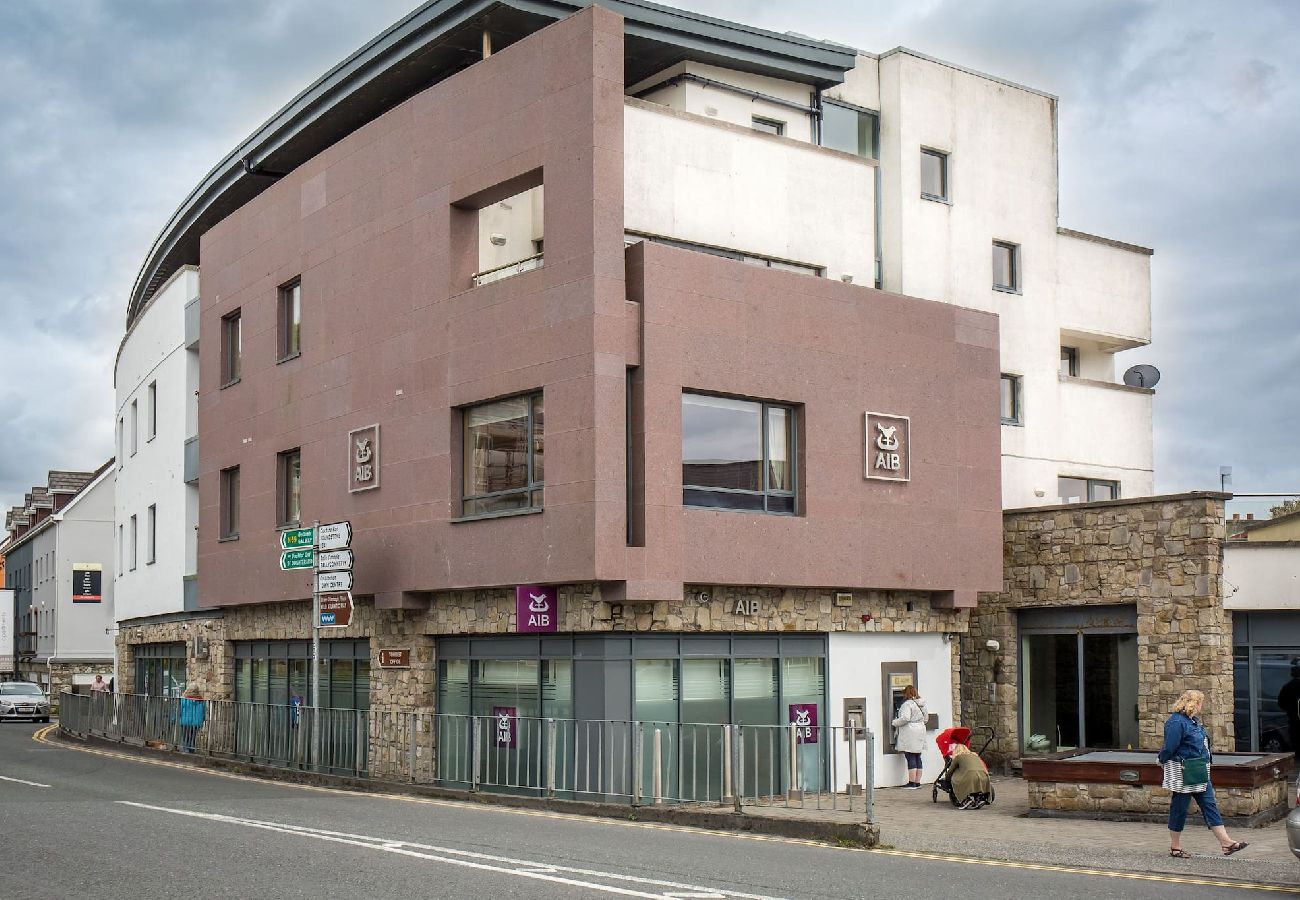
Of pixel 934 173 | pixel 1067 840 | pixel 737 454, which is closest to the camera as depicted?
pixel 1067 840

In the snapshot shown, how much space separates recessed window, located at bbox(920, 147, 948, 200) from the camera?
28.0 m

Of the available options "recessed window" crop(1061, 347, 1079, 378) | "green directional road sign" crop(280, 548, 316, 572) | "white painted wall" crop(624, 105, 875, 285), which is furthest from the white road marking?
"recessed window" crop(1061, 347, 1079, 378)

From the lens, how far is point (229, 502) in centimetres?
3183

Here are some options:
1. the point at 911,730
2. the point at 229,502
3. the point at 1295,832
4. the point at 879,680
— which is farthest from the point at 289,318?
the point at 1295,832

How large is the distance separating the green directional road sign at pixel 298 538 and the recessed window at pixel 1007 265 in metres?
13.5

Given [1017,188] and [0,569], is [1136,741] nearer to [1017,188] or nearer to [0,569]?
[1017,188]

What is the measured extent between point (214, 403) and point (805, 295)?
14.4 m

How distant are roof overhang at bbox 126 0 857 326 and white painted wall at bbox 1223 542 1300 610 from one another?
34.5 ft

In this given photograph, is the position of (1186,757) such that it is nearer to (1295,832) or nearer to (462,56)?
(1295,832)

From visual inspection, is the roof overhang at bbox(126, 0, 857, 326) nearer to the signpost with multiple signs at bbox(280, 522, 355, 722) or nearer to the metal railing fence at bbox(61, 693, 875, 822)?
the signpost with multiple signs at bbox(280, 522, 355, 722)

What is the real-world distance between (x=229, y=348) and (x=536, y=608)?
13.2 meters

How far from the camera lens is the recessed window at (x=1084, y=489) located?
30.0 metres

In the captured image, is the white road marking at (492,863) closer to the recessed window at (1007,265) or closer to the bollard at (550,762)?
the bollard at (550,762)

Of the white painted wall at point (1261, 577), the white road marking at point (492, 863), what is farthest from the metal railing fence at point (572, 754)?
the white painted wall at point (1261, 577)
